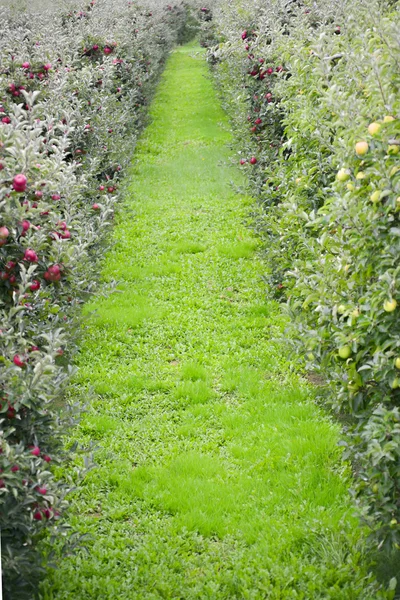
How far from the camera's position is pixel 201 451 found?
4.54 meters

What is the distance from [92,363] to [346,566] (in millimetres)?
2989

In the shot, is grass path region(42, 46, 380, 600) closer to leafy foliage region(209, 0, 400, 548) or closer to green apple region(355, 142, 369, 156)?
leafy foliage region(209, 0, 400, 548)

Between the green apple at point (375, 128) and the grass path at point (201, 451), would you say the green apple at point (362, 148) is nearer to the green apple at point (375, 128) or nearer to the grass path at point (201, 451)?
the green apple at point (375, 128)

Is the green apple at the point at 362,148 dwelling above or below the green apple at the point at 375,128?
below

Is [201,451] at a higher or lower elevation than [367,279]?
lower

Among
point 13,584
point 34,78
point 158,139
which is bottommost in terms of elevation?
point 158,139

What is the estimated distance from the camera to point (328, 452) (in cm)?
437

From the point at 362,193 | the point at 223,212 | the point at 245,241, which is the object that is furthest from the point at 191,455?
the point at 223,212

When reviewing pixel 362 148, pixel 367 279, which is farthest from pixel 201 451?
pixel 362 148

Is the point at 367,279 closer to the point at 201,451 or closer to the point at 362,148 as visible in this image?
the point at 362,148

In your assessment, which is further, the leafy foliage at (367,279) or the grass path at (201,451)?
the grass path at (201,451)

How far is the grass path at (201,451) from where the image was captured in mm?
3482

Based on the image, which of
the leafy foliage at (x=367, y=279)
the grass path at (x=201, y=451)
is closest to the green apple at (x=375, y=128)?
the leafy foliage at (x=367, y=279)

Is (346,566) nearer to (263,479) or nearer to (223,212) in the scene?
(263,479)
